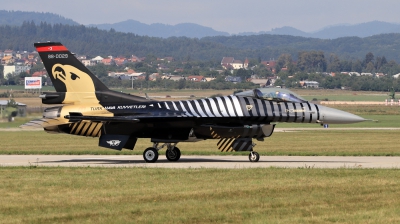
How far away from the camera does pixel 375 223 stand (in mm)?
14031

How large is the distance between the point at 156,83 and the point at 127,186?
6111 inches

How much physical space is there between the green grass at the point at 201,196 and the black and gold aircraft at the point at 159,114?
383 cm

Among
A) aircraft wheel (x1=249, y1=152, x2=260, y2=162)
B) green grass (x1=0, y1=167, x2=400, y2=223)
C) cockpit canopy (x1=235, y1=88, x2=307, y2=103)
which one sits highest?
cockpit canopy (x1=235, y1=88, x2=307, y2=103)

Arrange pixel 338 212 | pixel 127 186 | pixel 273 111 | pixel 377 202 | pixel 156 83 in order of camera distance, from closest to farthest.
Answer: pixel 338 212, pixel 377 202, pixel 127 186, pixel 273 111, pixel 156 83

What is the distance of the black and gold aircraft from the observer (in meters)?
26.6

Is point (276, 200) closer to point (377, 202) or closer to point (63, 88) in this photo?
point (377, 202)

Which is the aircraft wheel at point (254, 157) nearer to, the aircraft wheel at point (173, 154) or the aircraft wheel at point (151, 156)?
the aircraft wheel at point (173, 154)

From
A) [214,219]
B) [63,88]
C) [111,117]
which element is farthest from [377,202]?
[63,88]

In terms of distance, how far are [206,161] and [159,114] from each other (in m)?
2.61

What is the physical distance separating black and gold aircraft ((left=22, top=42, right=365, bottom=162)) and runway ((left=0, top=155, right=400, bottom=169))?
0.80 m

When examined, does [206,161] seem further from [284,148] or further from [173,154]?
[284,148]

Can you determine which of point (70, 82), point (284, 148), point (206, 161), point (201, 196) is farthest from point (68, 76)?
point (284, 148)

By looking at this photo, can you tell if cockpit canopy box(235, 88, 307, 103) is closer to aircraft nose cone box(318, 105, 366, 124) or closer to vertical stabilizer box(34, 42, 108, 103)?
aircraft nose cone box(318, 105, 366, 124)

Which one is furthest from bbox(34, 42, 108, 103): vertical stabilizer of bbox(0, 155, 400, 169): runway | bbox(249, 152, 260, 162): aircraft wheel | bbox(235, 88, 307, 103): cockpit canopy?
bbox(249, 152, 260, 162): aircraft wheel
